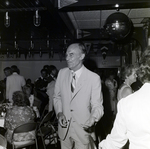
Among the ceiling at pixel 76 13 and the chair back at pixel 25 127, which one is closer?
the chair back at pixel 25 127

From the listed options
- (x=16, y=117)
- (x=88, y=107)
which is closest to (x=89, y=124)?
(x=88, y=107)

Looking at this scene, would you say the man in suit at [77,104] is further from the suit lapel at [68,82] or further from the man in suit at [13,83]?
the man in suit at [13,83]

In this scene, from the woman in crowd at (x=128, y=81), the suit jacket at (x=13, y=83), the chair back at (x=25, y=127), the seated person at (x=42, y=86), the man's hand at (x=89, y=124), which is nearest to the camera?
the man's hand at (x=89, y=124)

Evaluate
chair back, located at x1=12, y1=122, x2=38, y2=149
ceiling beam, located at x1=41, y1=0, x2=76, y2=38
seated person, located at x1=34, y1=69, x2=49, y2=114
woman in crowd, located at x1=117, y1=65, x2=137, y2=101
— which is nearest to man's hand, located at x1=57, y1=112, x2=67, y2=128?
woman in crowd, located at x1=117, y1=65, x2=137, y2=101

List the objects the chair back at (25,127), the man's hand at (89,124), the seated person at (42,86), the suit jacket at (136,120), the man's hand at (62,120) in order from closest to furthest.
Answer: the suit jacket at (136,120)
the man's hand at (89,124)
the man's hand at (62,120)
the chair back at (25,127)
the seated person at (42,86)

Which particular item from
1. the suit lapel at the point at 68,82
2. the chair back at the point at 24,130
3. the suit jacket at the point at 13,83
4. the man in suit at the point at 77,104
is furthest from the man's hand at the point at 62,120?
the suit jacket at the point at 13,83

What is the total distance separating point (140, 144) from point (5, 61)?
14.5m

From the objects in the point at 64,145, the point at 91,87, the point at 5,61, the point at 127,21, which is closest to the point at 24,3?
the point at 127,21

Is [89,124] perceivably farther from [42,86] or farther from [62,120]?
[42,86]

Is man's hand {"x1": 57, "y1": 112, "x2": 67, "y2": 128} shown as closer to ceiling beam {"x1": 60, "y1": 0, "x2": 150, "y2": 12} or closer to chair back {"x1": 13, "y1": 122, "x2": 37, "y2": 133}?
chair back {"x1": 13, "y1": 122, "x2": 37, "y2": 133}

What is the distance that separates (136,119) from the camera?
1.04 metres

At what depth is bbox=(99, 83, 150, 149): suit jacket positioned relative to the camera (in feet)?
3.37

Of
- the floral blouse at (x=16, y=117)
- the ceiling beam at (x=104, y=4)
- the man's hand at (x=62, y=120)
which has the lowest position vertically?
the floral blouse at (x=16, y=117)

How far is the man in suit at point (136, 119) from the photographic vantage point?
1.03 meters
